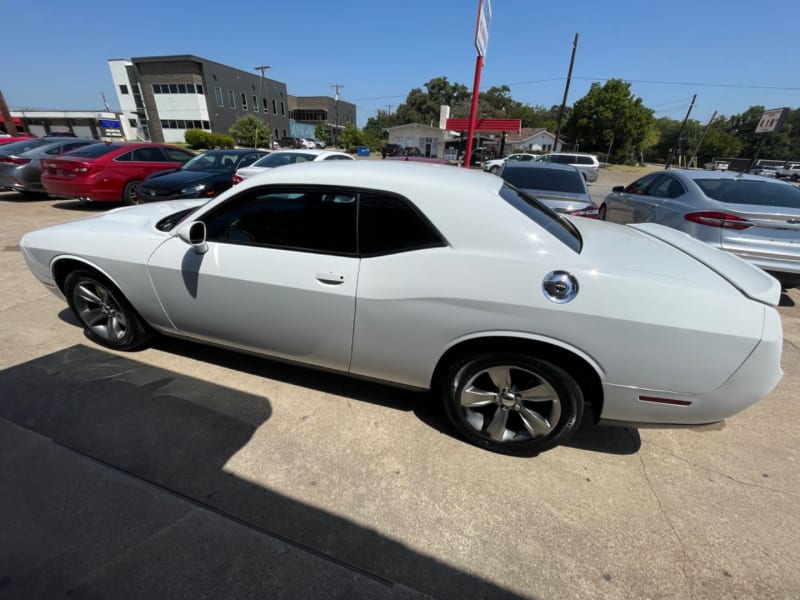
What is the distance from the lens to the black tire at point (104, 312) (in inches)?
116

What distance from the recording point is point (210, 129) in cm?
4800

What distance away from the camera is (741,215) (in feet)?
13.3

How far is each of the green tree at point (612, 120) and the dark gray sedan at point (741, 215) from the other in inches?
1977

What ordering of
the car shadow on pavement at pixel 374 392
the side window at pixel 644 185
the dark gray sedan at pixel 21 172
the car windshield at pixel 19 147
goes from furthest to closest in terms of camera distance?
1. the car windshield at pixel 19 147
2. the dark gray sedan at pixel 21 172
3. the side window at pixel 644 185
4. the car shadow on pavement at pixel 374 392

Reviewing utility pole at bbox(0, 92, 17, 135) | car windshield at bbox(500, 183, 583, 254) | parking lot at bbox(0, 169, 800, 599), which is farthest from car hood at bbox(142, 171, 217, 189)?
utility pole at bbox(0, 92, 17, 135)

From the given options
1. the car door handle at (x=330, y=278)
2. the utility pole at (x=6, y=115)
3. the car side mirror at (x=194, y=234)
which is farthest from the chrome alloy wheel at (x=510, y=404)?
the utility pole at (x=6, y=115)

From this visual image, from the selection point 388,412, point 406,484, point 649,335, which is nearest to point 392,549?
point 406,484

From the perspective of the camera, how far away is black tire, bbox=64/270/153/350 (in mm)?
2957

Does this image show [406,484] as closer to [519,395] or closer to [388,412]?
[388,412]

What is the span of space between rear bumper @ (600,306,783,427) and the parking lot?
0.41 m

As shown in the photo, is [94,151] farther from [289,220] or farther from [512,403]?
[512,403]

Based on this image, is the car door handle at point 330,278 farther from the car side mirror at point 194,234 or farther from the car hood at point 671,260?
the car hood at point 671,260

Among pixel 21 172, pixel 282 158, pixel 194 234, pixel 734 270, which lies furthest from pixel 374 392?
pixel 21 172

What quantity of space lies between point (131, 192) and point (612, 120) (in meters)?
52.7
